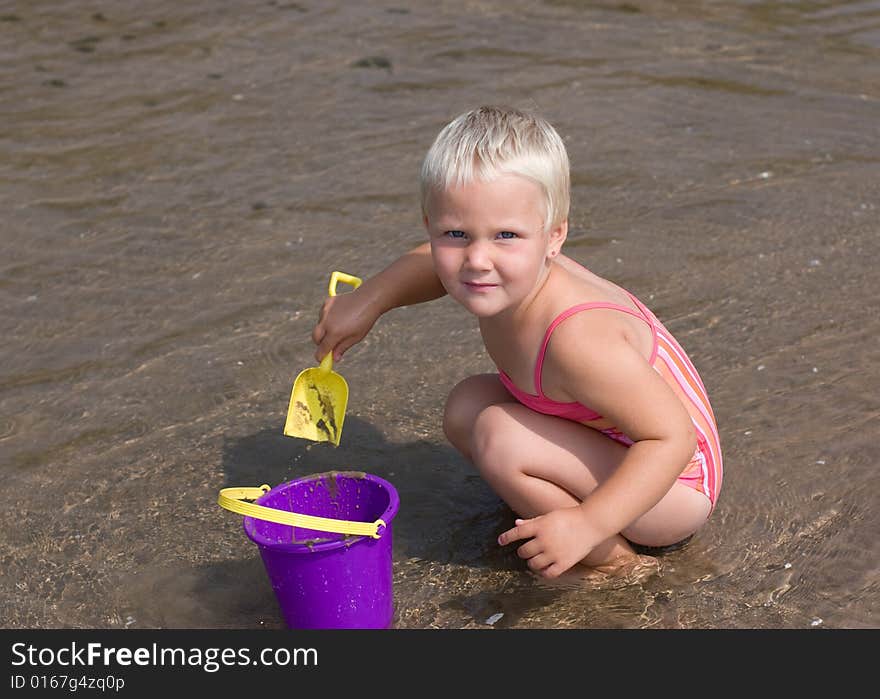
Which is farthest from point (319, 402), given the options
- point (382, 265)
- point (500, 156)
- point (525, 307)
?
point (382, 265)

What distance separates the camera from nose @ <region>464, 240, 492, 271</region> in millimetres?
2543

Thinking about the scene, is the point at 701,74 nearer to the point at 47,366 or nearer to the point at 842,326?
the point at 842,326

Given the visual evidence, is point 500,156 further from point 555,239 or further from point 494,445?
point 494,445

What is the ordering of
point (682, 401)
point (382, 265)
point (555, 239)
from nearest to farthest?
point (555, 239) → point (682, 401) → point (382, 265)

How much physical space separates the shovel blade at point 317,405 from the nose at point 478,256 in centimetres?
57

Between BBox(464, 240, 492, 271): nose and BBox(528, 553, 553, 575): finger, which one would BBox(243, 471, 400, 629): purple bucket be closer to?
BBox(528, 553, 553, 575): finger

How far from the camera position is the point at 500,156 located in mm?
2504

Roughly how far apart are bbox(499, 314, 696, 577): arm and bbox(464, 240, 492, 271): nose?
0.23m

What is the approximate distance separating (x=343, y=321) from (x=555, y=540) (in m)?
0.81

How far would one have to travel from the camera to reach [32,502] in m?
3.21

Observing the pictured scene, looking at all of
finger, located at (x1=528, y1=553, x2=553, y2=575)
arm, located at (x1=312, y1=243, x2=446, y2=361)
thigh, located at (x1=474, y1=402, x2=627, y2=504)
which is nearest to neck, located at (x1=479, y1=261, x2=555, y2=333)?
thigh, located at (x1=474, y1=402, x2=627, y2=504)

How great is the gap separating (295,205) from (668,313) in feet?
5.37
